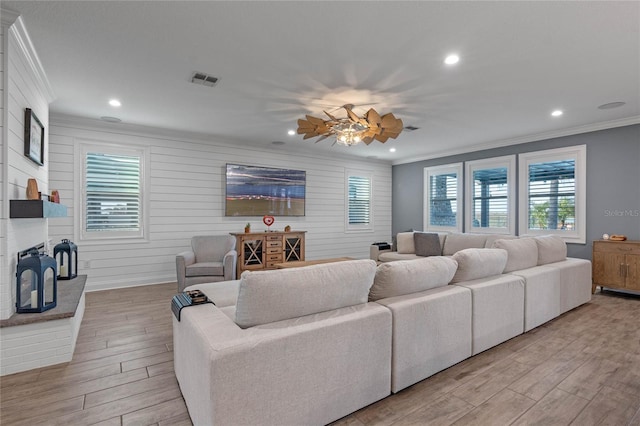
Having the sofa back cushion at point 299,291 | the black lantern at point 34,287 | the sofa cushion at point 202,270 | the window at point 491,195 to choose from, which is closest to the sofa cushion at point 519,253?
the sofa back cushion at point 299,291

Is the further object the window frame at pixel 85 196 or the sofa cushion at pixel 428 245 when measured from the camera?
the sofa cushion at pixel 428 245

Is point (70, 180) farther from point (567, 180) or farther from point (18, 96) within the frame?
point (567, 180)

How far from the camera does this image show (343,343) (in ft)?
6.03

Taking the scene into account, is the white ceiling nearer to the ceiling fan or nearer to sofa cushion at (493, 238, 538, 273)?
the ceiling fan

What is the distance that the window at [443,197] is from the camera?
7.03m

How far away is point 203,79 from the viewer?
3.42m

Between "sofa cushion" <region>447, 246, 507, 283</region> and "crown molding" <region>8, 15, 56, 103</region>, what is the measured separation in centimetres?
394

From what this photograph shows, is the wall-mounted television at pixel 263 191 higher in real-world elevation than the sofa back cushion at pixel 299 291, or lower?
higher

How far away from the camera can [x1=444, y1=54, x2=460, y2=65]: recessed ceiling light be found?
2.86 meters

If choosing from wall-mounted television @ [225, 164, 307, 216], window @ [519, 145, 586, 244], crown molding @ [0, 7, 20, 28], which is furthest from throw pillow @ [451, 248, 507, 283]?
wall-mounted television @ [225, 164, 307, 216]

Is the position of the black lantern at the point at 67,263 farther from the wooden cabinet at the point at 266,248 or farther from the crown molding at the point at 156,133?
the wooden cabinet at the point at 266,248

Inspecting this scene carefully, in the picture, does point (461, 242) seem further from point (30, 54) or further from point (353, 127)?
point (30, 54)

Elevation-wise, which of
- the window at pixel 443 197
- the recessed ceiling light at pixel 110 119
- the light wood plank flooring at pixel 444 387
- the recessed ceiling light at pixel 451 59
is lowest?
the light wood plank flooring at pixel 444 387

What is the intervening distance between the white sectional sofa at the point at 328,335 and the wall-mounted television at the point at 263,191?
351 centimetres
